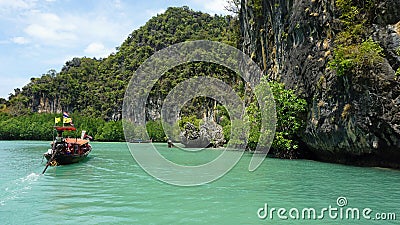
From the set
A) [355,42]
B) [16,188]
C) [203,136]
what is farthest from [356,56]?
[203,136]

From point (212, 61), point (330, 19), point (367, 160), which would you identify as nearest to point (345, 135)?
point (367, 160)

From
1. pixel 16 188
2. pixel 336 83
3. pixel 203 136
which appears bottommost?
pixel 16 188

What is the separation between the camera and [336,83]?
711 inches

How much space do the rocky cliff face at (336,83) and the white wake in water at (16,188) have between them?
569 inches

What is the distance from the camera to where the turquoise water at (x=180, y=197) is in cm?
775

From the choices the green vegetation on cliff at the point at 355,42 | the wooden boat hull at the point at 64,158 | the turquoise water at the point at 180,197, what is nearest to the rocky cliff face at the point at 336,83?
the green vegetation on cliff at the point at 355,42

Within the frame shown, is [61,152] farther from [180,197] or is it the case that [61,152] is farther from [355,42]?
[355,42]

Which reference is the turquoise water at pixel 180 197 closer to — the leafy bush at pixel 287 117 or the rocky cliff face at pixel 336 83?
the rocky cliff face at pixel 336 83

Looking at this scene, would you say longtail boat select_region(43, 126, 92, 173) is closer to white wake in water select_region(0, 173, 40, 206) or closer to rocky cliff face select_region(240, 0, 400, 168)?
white wake in water select_region(0, 173, 40, 206)

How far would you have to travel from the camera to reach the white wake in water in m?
10.1

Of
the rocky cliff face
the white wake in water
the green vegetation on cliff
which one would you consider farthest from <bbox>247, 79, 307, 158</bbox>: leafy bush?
the white wake in water

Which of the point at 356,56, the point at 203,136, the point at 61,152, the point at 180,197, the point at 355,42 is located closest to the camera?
the point at 180,197

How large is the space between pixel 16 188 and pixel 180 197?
5780 millimetres

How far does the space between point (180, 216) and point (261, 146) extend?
780 inches
